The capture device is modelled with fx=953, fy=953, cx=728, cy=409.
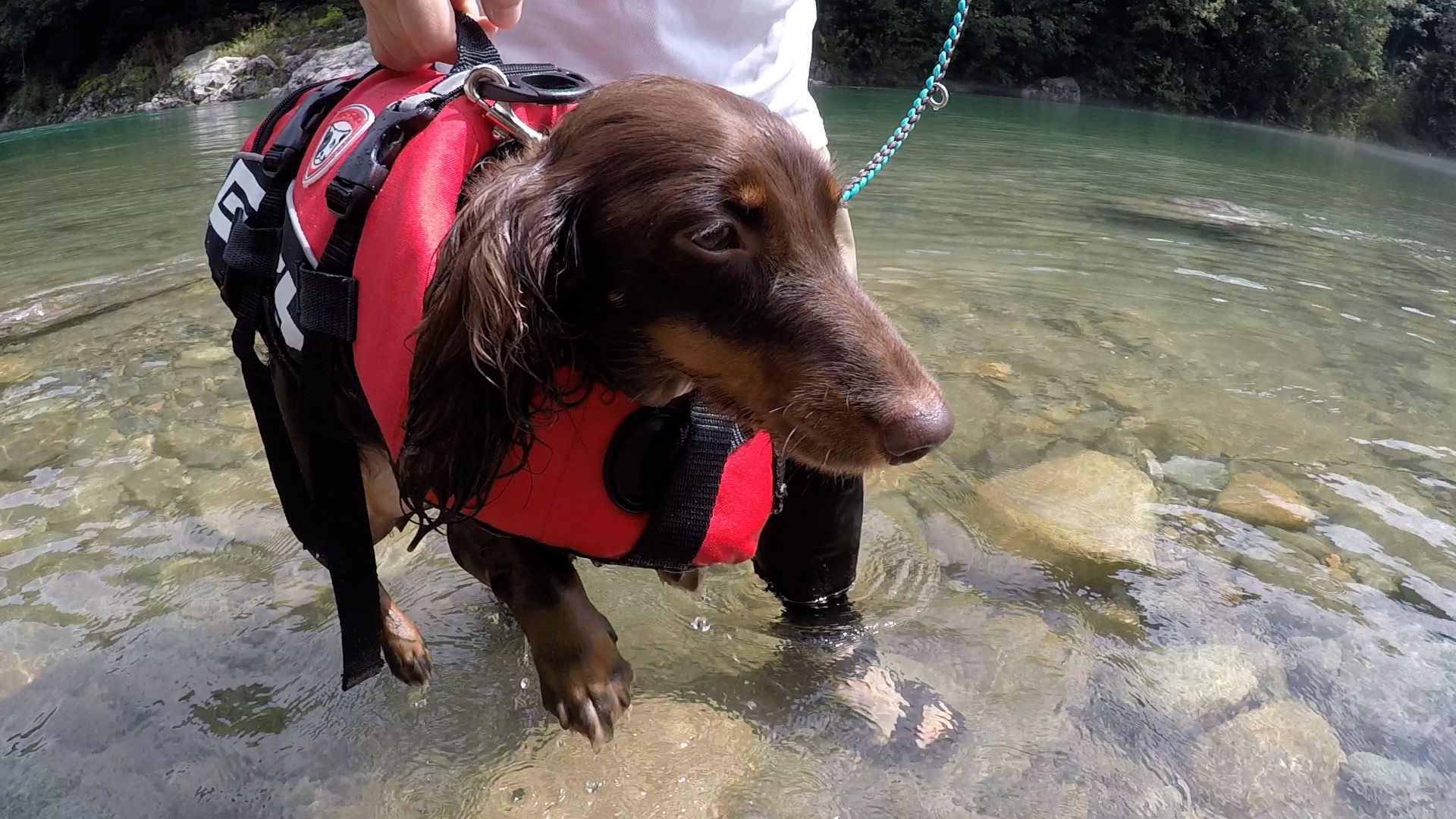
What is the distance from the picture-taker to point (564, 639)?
1.82 metres

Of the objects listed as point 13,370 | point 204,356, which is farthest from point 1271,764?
point 13,370

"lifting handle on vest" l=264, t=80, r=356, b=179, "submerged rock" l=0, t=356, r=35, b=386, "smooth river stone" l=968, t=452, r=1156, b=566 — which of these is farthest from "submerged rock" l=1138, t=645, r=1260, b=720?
"submerged rock" l=0, t=356, r=35, b=386

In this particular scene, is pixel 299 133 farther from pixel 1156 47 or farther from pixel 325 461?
pixel 1156 47

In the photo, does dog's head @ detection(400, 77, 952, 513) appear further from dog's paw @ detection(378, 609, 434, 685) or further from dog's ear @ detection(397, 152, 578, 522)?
dog's paw @ detection(378, 609, 434, 685)

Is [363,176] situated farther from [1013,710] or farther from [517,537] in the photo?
[1013,710]

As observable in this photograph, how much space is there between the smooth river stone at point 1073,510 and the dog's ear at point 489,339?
2106mm

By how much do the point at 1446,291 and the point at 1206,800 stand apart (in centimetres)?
630

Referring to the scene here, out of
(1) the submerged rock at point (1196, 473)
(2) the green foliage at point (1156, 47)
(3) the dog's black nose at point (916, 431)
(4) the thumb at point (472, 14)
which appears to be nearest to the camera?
(3) the dog's black nose at point (916, 431)

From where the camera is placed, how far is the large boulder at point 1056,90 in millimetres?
32719

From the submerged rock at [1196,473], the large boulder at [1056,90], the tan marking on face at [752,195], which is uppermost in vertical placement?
the tan marking on face at [752,195]

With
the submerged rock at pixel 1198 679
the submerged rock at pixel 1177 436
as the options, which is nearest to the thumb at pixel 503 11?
the submerged rock at pixel 1198 679

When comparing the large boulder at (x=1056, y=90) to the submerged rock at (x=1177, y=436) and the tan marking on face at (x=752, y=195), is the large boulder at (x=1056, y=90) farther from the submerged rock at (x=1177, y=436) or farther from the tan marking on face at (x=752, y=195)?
the tan marking on face at (x=752, y=195)

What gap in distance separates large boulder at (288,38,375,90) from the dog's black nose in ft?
95.5

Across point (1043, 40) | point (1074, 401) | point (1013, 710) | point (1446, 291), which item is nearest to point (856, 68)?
point (1043, 40)
